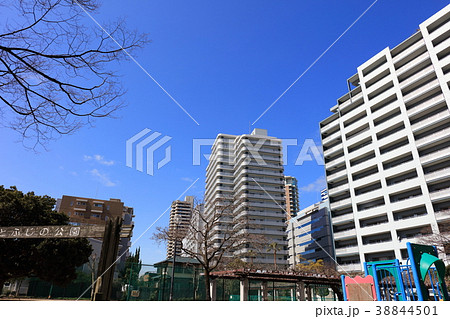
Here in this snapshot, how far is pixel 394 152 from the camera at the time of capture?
3681 centimetres

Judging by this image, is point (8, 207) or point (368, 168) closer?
point (8, 207)

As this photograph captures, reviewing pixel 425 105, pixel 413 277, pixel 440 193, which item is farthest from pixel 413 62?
pixel 413 277

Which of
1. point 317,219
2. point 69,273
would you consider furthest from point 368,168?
point 69,273

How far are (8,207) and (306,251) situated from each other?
63.5m

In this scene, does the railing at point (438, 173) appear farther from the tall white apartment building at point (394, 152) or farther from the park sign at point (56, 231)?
the park sign at point (56, 231)

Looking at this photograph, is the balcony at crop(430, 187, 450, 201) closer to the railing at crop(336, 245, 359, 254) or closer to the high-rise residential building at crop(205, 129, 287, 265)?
the railing at crop(336, 245, 359, 254)

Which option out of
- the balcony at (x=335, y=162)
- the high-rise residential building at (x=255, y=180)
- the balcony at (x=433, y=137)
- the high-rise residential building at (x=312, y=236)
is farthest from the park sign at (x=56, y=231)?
the high-rise residential building at (x=312, y=236)

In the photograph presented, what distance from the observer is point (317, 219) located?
63.8m

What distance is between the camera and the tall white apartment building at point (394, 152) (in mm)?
32562

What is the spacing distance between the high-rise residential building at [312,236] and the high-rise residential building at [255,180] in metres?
7.32

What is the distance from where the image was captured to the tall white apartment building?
32562mm

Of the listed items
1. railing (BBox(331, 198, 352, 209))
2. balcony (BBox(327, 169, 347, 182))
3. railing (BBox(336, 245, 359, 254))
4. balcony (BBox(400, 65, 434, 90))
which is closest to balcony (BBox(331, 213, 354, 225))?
railing (BBox(331, 198, 352, 209))
